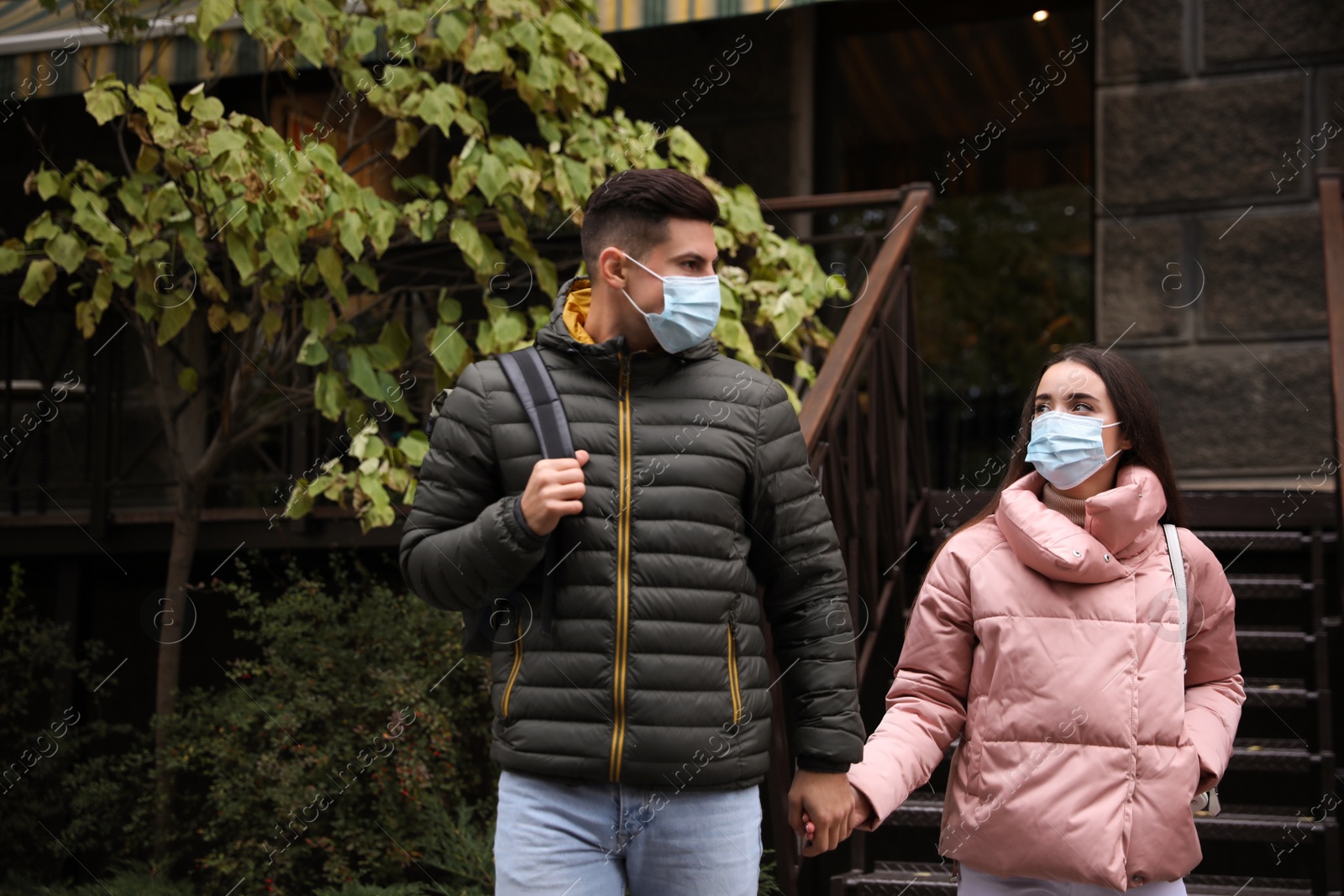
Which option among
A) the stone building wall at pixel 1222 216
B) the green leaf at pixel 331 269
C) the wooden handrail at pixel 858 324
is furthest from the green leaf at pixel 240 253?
the stone building wall at pixel 1222 216

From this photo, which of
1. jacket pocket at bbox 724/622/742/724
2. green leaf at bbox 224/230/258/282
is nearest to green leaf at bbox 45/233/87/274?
green leaf at bbox 224/230/258/282

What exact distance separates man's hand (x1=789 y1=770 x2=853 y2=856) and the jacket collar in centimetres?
71

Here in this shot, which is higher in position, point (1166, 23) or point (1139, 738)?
point (1166, 23)

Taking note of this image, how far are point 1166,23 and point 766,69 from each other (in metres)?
2.11

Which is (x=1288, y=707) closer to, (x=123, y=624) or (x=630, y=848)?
(x=630, y=848)

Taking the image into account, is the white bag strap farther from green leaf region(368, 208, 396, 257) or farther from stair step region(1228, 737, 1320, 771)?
green leaf region(368, 208, 396, 257)

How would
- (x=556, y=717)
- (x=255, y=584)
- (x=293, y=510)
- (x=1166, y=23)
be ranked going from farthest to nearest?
(x=255, y=584)
(x=1166, y=23)
(x=293, y=510)
(x=556, y=717)

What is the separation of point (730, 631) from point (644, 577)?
0.56 feet

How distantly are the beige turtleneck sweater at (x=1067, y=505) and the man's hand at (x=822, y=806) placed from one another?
624 millimetres

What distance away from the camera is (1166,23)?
20.6 ft

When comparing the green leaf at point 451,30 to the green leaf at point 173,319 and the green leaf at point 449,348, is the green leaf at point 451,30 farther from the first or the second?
the green leaf at point 173,319

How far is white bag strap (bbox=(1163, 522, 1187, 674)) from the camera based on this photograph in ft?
7.77

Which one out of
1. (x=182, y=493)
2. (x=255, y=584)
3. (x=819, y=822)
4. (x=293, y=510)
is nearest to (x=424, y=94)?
(x=293, y=510)

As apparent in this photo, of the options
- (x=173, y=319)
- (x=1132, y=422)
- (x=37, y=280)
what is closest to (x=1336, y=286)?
(x=1132, y=422)
